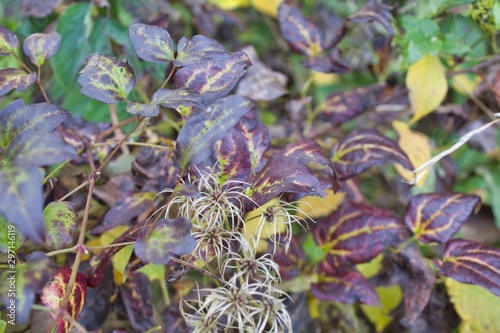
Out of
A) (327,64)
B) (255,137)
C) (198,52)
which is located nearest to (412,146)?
(327,64)

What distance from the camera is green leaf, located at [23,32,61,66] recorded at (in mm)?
728

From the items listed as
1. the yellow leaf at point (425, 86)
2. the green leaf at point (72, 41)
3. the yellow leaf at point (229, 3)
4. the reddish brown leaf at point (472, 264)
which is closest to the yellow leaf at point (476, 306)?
the reddish brown leaf at point (472, 264)

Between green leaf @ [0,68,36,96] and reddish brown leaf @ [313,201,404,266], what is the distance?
0.54m

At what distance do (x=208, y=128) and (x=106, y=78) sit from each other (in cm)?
18

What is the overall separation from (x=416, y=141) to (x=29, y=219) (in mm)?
912

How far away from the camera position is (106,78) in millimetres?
646

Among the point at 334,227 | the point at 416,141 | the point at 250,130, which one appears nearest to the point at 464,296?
the point at 334,227

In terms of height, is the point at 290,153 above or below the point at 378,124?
above

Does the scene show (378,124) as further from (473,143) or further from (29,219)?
(29,219)

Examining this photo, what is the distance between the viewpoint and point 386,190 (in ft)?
4.66

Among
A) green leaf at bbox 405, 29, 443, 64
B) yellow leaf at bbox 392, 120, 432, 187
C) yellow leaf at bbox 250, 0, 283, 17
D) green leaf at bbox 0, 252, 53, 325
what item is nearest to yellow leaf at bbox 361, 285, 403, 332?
yellow leaf at bbox 392, 120, 432, 187

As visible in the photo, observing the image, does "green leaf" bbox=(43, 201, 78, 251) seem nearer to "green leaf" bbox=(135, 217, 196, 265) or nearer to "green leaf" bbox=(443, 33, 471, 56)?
"green leaf" bbox=(135, 217, 196, 265)

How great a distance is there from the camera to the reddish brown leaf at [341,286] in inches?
32.4

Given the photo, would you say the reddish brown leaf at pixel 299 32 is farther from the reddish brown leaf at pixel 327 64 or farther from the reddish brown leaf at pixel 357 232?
the reddish brown leaf at pixel 357 232
